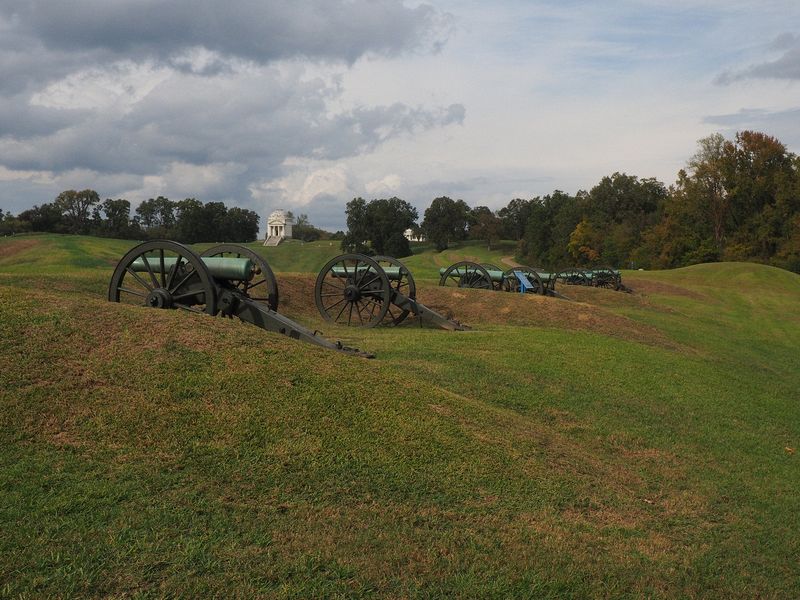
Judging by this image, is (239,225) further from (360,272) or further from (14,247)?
(360,272)

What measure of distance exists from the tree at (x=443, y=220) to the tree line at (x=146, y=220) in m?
27.1

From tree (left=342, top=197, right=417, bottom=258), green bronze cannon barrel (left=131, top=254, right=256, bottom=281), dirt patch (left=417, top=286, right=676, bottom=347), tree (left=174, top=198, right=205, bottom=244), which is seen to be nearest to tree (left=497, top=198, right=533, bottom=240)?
tree (left=342, top=197, right=417, bottom=258)

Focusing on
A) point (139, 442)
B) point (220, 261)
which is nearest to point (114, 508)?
point (139, 442)

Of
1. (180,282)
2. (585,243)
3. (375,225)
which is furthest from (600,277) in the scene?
(375,225)

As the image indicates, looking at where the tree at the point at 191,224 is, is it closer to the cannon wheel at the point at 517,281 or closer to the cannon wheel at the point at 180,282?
the cannon wheel at the point at 517,281

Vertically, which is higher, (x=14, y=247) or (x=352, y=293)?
(x=14, y=247)

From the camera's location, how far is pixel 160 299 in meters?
10.3

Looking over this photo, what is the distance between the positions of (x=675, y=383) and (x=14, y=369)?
33.8 feet

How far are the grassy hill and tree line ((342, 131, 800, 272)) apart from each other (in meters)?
56.3

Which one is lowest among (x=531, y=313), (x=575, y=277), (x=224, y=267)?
(x=531, y=313)

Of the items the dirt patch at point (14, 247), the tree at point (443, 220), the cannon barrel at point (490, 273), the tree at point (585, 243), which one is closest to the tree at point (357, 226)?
the tree at point (443, 220)

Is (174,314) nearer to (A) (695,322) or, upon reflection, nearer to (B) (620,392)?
(B) (620,392)

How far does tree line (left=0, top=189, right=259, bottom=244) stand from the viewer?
79375mm

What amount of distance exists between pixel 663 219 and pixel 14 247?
6024 cm
